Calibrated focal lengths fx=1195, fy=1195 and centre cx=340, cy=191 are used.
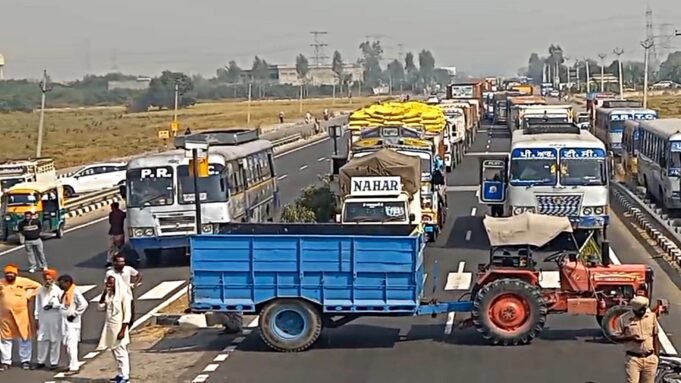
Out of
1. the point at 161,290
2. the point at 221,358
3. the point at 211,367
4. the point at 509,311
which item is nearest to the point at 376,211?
the point at 161,290

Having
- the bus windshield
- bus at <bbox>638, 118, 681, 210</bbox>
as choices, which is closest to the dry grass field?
bus at <bbox>638, 118, 681, 210</bbox>

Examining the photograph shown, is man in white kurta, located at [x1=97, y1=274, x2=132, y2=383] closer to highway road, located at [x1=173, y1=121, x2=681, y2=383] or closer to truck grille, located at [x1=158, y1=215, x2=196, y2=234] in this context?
highway road, located at [x1=173, y1=121, x2=681, y2=383]

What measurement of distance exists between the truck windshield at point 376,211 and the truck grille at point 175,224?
3810mm

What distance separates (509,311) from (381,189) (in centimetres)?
1106

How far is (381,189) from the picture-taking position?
2778 cm

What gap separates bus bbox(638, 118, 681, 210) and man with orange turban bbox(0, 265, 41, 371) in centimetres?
2117

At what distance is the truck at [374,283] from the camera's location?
1697 cm

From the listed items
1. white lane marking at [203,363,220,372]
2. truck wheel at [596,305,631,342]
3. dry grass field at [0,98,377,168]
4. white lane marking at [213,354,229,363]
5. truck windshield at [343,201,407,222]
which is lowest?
dry grass field at [0,98,377,168]

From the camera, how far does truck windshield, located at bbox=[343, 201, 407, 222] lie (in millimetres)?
26656

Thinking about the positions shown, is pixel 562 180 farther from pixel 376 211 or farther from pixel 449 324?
pixel 449 324

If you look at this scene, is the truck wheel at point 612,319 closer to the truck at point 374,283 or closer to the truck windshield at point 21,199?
the truck at point 374,283

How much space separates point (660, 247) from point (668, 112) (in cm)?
7155

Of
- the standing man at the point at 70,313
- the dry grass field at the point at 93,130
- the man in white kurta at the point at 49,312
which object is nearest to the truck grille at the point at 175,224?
the man in white kurta at the point at 49,312

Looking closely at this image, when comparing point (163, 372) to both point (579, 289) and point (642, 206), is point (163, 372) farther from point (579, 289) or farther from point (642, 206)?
point (642, 206)
